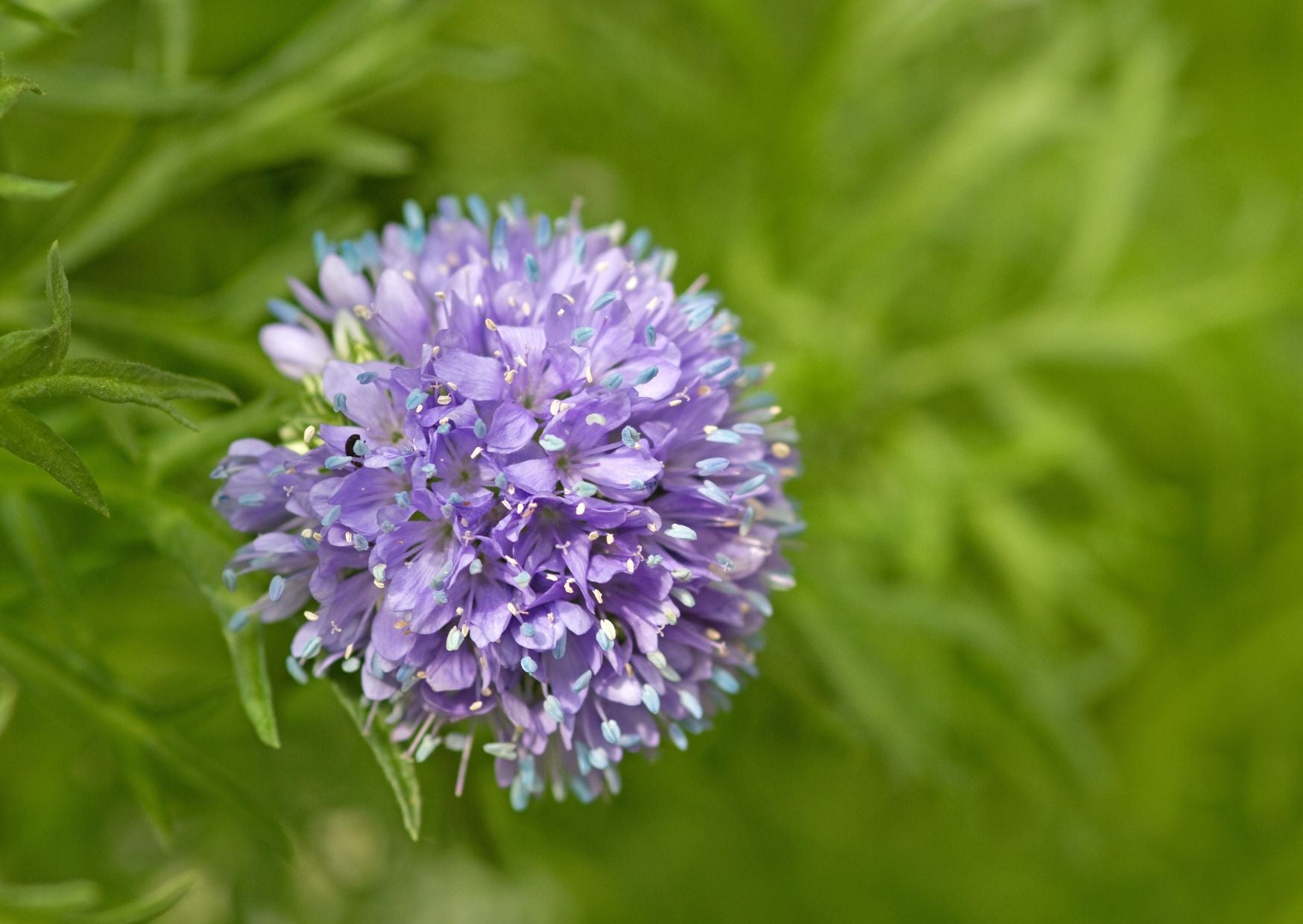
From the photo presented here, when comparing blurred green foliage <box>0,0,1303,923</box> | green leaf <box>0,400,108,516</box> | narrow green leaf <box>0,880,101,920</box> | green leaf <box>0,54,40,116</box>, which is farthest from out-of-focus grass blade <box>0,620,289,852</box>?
green leaf <box>0,54,40,116</box>

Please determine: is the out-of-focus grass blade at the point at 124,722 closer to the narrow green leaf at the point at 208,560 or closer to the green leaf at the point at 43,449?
the narrow green leaf at the point at 208,560

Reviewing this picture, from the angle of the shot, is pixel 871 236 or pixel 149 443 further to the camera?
pixel 871 236

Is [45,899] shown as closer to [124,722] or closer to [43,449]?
[124,722]

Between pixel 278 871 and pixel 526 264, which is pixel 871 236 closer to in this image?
pixel 526 264

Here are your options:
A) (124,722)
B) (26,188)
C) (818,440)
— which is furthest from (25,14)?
(818,440)

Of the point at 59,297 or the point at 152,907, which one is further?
the point at 152,907

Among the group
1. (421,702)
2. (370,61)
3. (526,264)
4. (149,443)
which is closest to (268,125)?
(370,61)

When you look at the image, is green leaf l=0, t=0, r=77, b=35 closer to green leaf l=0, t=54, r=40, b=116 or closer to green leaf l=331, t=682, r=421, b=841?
green leaf l=0, t=54, r=40, b=116

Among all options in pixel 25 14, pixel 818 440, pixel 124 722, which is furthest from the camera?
pixel 818 440
